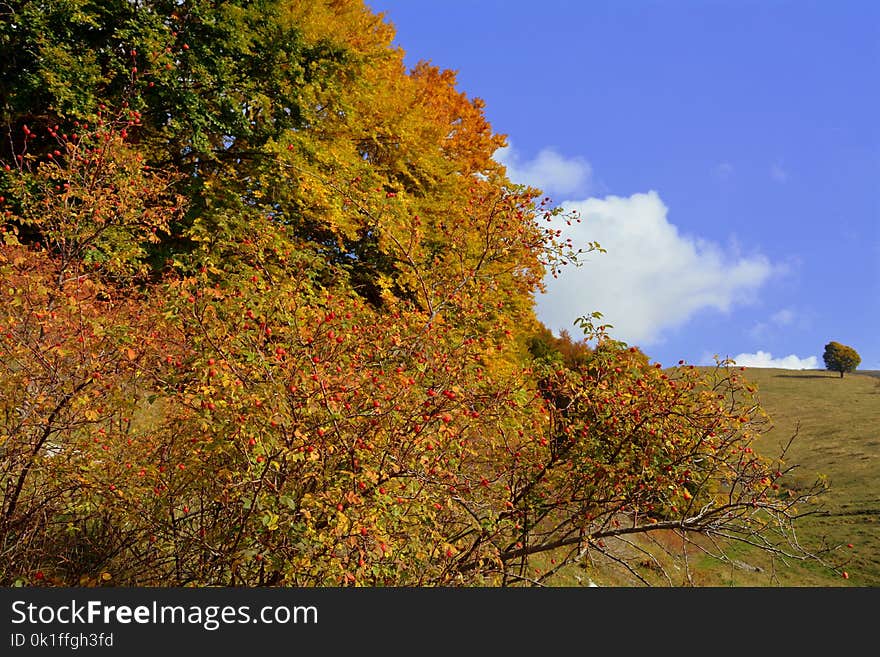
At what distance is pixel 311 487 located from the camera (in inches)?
158

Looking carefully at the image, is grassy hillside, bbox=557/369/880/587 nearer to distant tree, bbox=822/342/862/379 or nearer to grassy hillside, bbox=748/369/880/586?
grassy hillside, bbox=748/369/880/586

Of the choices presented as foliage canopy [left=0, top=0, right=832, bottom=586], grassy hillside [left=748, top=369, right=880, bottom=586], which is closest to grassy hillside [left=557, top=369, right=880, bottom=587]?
grassy hillside [left=748, top=369, right=880, bottom=586]

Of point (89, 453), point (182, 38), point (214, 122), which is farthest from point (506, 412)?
point (182, 38)

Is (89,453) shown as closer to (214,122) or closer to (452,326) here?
(452,326)

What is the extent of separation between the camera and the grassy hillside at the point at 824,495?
39.2 feet

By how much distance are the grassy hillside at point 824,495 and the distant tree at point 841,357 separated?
1.34m

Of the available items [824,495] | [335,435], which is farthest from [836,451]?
[335,435]

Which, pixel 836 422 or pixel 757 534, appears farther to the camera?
pixel 836 422

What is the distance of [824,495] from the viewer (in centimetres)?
2384

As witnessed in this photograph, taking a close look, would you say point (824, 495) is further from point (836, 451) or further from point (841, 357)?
point (841, 357)

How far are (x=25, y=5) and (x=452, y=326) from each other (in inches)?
537

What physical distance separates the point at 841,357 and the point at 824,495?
140 ft

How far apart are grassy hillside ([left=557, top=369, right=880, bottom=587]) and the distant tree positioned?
1343 millimetres

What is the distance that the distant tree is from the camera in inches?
2301
